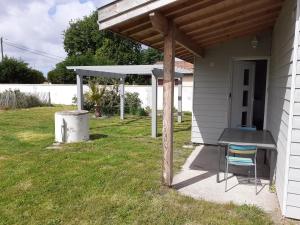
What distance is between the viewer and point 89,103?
14.6 metres

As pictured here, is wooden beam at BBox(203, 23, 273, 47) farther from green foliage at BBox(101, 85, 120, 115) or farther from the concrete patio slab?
green foliage at BBox(101, 85, 120, 115)

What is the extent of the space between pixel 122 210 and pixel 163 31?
2.36 meters

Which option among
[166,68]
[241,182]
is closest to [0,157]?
[166,68]

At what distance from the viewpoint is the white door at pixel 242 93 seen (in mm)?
7035

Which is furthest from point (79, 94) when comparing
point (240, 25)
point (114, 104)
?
point (240, 25)

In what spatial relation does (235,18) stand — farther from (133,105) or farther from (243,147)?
(133,105)

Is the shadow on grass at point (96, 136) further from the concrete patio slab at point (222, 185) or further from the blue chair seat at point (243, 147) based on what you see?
the blue chair seat at point (243, 147)

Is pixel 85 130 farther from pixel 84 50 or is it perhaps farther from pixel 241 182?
pixel 84 50

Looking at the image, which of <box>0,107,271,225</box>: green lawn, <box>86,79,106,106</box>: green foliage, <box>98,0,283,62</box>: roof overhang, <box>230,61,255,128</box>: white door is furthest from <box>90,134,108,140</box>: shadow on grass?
<box>86,79,106,106</box>: green foliage

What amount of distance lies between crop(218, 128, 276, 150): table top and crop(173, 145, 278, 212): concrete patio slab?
2.19 ft

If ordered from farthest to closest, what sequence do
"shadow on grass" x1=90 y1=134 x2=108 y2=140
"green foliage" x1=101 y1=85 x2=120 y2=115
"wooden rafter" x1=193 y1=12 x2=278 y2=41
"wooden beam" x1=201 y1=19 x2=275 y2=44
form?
1. "green foliage" x1=101 y1=85 x2=120 y2=115
2. "shadow on grass" x1=90 y1=134 x2=108 y2=140
3. "wooden beam" x1=201 y1=19 x2=275 y2=44
4. "wooden rafter" x1=193 y1=12 x2=278 y2=41

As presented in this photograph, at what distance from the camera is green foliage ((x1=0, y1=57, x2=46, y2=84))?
2500 cm

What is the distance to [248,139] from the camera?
455 centimetres

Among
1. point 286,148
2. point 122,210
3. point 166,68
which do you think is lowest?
point 122,210
